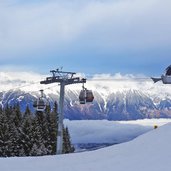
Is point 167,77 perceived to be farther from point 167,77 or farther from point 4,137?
point 4,137

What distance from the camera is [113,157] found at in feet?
83.4

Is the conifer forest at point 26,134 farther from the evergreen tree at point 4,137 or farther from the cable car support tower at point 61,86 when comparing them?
the cable car support tower at point 61,86

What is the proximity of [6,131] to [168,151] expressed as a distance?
134 ft

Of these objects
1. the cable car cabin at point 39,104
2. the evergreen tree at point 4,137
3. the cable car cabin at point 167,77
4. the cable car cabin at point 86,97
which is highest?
the cable car cabin at point 167,77

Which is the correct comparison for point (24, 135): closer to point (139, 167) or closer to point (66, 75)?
point (66, 75)

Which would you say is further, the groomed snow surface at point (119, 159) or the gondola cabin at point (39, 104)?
the gondola cabin at point (39, 104)

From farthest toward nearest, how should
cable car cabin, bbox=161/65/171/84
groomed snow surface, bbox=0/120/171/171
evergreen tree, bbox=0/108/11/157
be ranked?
evergreen tree, bbox=0/108/11/157
cable car cabin, bbox=161/65/171/84
groomed snow surface, bbox=0/120/171/171

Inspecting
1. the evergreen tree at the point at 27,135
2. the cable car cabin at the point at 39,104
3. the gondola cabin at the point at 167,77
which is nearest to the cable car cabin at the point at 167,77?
the gondola cabin at the point at 167,77

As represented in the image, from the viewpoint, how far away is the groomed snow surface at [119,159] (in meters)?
23.0

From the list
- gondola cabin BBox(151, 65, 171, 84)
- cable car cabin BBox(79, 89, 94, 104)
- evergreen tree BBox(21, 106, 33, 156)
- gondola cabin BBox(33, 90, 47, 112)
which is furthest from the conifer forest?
gondola cabin BBox(151, 65, 171, 84)

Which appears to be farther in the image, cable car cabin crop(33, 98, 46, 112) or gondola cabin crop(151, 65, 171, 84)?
cable car cabin crop(33, 98, 46, 112)

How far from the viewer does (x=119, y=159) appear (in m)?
24.7

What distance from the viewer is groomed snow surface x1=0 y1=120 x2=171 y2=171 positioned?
75.6ft

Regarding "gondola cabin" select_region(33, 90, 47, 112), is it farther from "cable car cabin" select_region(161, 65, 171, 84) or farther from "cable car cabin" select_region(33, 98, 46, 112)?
"cable car cabin" select_region(161, 65, 171, 84)
